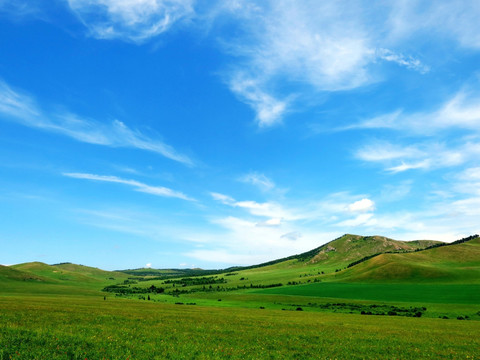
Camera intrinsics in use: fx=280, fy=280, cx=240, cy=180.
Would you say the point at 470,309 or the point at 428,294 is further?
the point at 428,294

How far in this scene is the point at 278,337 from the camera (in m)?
27.8

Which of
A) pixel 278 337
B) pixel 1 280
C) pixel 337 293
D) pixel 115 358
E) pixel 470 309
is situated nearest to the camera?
pixel 115 358

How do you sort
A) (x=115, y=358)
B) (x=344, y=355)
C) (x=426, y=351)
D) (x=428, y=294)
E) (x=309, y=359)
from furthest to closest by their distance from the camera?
(x=428, y=294) → (x=426, y=351) → (x=344, y=355) → (x=309, y=359) → (x=115, y=358)

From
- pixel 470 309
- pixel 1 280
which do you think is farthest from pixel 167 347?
pixel 1 280

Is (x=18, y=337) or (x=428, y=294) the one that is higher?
(x=18, y=337)

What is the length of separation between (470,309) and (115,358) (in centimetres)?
9660

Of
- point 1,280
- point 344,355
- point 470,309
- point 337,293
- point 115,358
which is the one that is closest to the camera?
point 115,358

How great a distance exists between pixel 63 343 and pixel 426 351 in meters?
29.1

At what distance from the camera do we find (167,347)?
20.1 m

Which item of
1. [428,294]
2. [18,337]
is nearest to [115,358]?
[18,337]

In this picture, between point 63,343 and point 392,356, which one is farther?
point 392,356

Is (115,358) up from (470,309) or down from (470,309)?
up

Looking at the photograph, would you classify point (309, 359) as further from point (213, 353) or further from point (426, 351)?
point (426, 351)

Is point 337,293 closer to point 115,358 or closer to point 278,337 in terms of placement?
point 278,337
